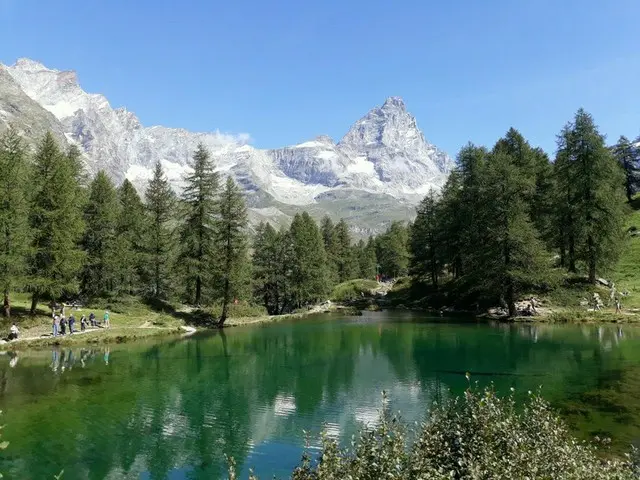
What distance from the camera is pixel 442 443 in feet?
39.6

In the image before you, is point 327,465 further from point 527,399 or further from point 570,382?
point 570,382

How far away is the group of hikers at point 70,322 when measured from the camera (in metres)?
45.5

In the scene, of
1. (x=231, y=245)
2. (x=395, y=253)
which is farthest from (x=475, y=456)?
(x=395, y=253)

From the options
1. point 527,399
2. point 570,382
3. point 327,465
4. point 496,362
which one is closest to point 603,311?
point 496,362

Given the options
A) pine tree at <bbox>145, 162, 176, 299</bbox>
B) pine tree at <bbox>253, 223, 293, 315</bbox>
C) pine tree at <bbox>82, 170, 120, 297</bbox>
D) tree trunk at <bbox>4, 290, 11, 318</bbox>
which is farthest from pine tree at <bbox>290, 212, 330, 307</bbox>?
tree trunk at <bbox>4, 290, 11, 318</bbox>

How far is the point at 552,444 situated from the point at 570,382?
18.5 meters

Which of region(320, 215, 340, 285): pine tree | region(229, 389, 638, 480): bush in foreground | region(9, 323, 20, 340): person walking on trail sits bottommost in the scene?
region(9, 323, 20, 340): person walking on trail

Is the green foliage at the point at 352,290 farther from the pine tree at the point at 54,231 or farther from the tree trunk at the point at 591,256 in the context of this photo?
the pine tree at the point at 54,231

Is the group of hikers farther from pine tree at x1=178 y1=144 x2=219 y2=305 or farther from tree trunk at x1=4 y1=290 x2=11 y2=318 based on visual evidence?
pine tree at x1=178 y1=144 x2=219 y2=305

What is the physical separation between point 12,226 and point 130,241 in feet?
75.6

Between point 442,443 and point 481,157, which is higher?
point 481,157

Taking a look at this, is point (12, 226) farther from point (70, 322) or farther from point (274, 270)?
point (274, 270)

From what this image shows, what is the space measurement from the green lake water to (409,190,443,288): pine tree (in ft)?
113

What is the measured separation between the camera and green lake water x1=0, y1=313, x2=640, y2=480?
18530 millimetres
